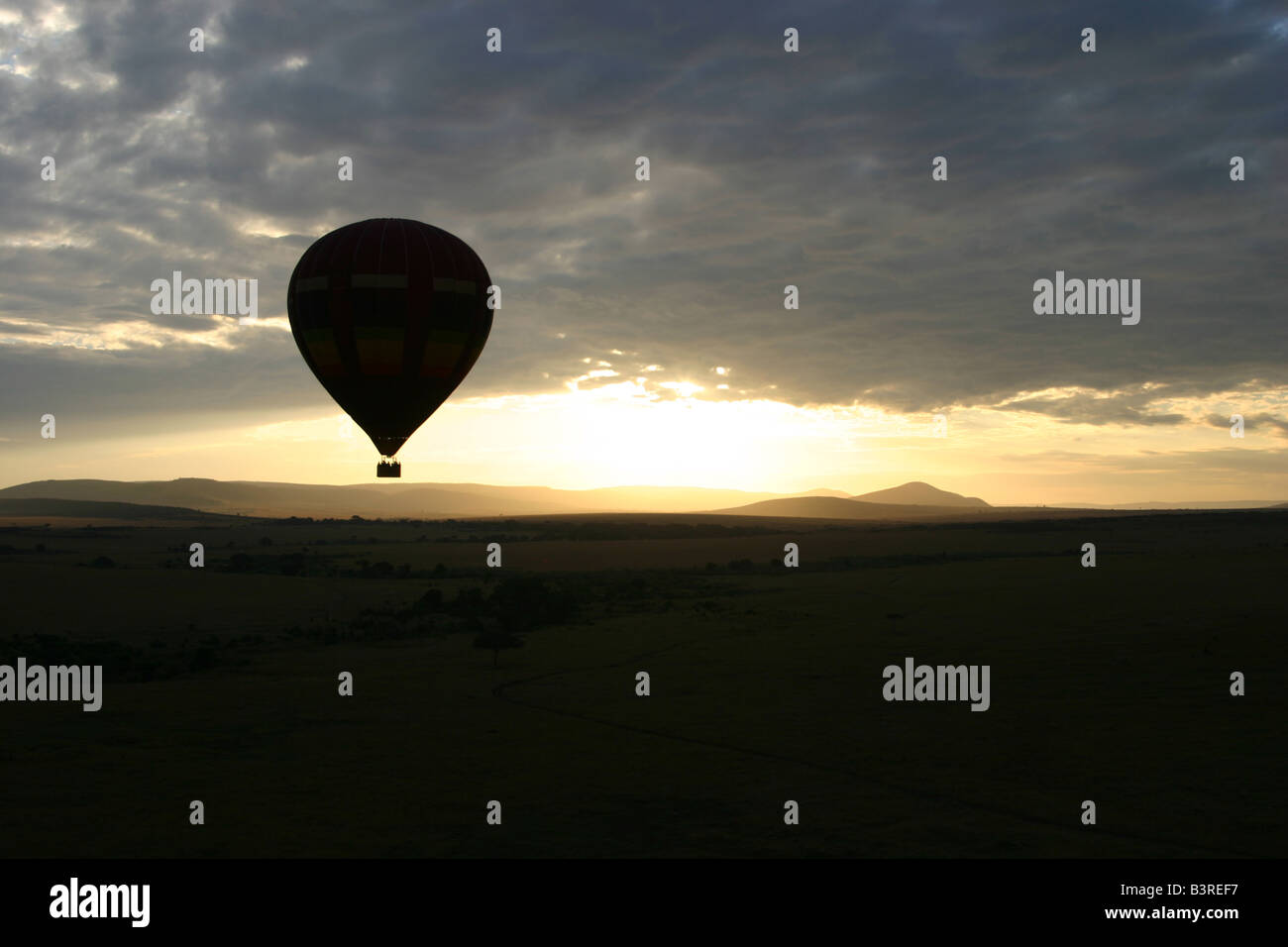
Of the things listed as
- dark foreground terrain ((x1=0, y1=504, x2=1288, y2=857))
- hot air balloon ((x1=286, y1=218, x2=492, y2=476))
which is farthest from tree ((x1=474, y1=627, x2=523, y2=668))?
hot air balloon ((x1=286, y1=218, x2=492, y2=476))

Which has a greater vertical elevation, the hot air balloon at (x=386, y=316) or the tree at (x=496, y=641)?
the hot air balloon at (x=386, y=316)

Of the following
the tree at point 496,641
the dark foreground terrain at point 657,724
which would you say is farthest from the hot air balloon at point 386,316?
the dark foreground terrain at point 657,724

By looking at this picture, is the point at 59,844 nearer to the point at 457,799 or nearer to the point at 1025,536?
the point at 457,799

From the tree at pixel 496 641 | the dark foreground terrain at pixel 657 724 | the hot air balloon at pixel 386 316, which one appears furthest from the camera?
the tree at pixel 496 641

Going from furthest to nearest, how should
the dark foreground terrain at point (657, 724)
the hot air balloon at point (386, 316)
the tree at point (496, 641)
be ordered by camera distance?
1. the tree at point (496, 641)
2. the hot air balloon at point (386, 316)
3. the dark foreground terrain at point (657, 724)

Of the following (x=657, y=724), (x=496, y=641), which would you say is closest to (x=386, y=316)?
(x=496, y=641)

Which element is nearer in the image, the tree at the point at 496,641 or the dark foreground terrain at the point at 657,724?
the dark foreground terrain at the point at 657,724

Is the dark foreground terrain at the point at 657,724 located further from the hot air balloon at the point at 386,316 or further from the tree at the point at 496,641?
the hot air balloon at the point at 386,316
